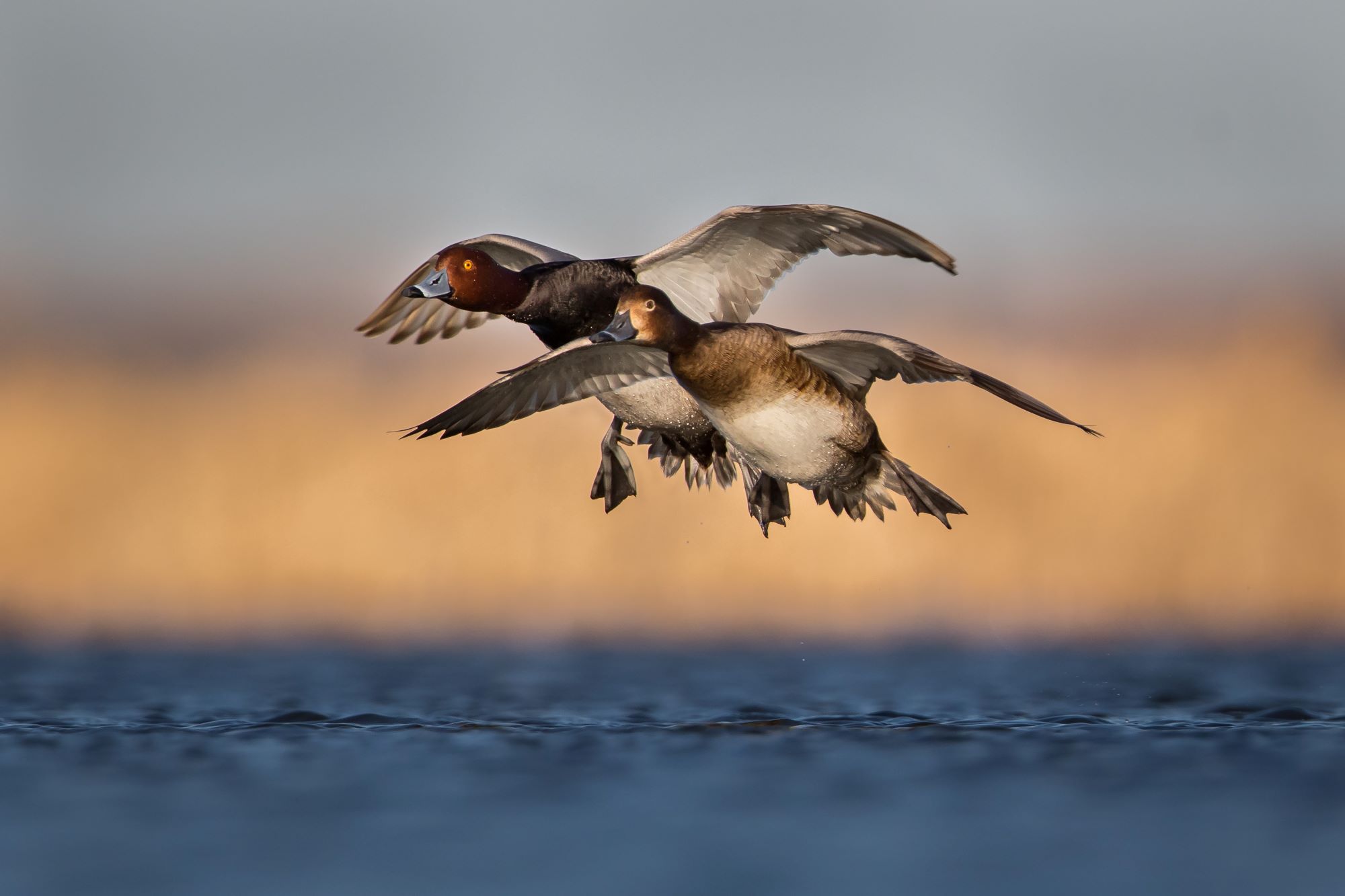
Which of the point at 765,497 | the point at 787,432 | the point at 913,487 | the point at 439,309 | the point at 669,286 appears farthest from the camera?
the point at 439,309

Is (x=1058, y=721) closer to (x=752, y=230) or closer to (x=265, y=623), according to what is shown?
(x=752, y=230)

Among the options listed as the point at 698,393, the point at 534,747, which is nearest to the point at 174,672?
the point at 534,747

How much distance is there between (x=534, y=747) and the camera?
7.89m

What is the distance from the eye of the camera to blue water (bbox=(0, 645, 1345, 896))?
5934mm

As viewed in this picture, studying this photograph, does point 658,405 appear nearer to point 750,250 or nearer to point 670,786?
point 750,250

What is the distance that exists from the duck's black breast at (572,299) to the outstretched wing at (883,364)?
1.59 meters

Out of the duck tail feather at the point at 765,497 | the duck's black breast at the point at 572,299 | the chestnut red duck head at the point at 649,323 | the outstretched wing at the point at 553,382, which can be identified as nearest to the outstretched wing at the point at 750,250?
the duck's black breast at the point at 572,299

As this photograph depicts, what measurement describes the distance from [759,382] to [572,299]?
1.77 meters

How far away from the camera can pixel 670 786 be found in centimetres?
710

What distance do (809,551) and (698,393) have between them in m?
6.56

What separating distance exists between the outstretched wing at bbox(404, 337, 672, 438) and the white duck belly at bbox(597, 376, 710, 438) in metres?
0.10

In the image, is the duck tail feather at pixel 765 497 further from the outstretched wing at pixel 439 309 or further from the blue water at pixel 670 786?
the outstretched wing at pixel 439 309

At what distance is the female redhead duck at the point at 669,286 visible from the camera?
8.70m

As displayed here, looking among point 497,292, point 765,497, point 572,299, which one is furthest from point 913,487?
point 497,292
